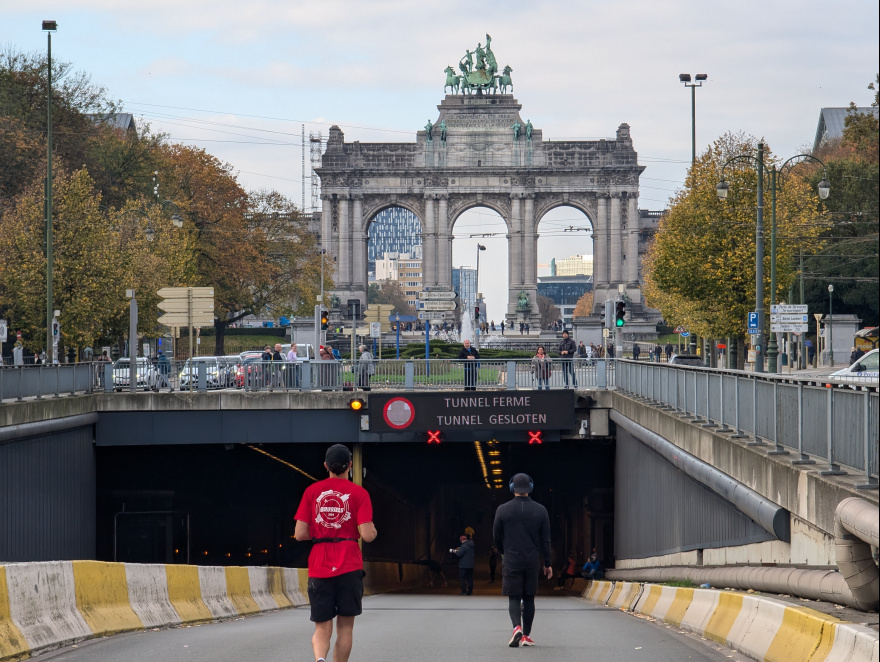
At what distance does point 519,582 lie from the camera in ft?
39.2

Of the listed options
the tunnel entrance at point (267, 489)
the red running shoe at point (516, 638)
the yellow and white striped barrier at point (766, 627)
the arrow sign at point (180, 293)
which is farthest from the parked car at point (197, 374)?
the red running shoe at point (516, 638)

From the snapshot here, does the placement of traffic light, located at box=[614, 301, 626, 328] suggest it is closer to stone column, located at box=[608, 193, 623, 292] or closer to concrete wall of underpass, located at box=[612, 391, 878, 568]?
concrete wall of underpass, located at box=[612, 391, 878, 568]

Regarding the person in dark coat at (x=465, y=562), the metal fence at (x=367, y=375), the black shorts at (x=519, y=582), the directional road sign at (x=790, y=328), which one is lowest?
the person in dark coat at (x=465, y=562)

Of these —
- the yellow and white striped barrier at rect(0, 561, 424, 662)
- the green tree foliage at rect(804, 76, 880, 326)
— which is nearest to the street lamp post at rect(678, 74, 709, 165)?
the green tree foliage at rect(804, 76, 880, 326)

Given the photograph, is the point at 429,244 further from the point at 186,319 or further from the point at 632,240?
the point at 186,319

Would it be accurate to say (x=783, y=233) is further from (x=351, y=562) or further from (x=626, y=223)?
(x=626, y=223)

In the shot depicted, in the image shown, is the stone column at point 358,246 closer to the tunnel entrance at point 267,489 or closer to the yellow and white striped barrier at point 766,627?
the tunnel entrance at point 267,489

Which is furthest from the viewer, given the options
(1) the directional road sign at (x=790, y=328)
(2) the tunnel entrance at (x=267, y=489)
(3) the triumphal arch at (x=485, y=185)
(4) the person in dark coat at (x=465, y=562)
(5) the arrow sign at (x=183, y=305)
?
(3) the triumphal arch at (x=485, y=185)

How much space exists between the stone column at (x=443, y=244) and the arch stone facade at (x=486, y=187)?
0.09m

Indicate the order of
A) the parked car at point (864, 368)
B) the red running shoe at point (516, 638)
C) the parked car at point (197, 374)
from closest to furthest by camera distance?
1. the red running shoe at point (516, 638)
2. the parked car at point (864, 368)
3. the parked car at point (197, 374)

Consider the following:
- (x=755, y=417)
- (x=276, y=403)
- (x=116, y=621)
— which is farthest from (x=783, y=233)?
(x=116, y=621)

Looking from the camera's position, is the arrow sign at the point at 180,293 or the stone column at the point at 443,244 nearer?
the arrow sign at the point at 180,293

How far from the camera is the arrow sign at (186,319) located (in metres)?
37.2

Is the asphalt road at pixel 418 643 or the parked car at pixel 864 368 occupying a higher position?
the parked car at pixel 864 368
